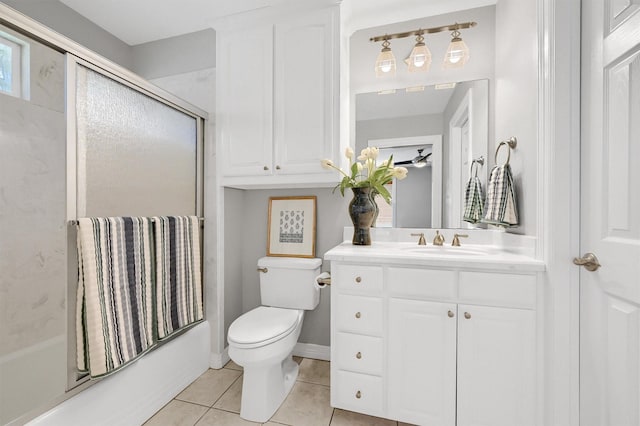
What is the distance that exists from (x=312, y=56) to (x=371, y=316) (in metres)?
1.57

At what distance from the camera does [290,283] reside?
1907 millimetres

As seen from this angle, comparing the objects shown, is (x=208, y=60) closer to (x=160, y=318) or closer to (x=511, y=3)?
(x=160, y=318)

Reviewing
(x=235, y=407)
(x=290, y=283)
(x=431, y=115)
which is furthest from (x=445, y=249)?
(x=235, y=407)

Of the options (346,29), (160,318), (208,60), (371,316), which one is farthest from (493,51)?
(160,318)

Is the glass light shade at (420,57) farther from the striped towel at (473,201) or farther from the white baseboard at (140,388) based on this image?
the white baseboard at (140,388)

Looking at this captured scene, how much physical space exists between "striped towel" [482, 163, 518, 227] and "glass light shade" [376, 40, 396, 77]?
96 cm

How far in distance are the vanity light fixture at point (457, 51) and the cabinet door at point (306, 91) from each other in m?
0.74

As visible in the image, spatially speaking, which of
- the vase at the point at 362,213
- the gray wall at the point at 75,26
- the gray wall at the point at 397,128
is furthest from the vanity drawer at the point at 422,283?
the gray wall at the point at 75,26

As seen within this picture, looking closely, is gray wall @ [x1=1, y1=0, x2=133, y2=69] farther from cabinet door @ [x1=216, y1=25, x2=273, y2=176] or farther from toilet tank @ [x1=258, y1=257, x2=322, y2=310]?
toilet tank @ [x1=258, y1=257, x2=322, y2=310]

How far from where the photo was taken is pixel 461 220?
1.79 meters

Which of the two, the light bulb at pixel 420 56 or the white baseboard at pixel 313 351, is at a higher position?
the light bulb at pixel 420 56

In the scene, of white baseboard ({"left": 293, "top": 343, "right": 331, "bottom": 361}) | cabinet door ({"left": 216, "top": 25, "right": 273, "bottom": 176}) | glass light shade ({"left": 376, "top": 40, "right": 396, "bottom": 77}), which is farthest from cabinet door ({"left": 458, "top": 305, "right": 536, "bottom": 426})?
glass light shade ({"left": 376, "top": 40, "right": 396, "bottom": 77})

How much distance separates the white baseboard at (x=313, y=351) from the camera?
6.80 ft

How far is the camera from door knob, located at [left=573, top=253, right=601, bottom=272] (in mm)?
1053
